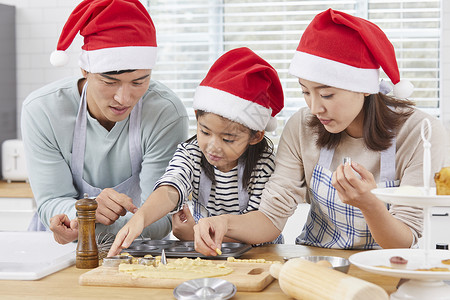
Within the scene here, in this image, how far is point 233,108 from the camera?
5.96 feet

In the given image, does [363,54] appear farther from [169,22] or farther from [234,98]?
[169,22]

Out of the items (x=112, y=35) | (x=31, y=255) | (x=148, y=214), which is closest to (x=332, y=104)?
(x=148, y=214)

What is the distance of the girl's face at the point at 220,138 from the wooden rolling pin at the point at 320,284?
1.96ft

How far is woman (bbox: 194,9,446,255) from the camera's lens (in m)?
1.66

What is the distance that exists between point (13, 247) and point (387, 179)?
1153mm

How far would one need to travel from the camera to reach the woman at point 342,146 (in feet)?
5.44

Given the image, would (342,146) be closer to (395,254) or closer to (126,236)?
(395,254)

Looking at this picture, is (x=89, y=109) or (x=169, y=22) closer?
(x=89, y=109)

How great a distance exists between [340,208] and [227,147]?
408 millimetres

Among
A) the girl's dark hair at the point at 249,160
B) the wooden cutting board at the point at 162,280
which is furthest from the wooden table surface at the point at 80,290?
the girl's dark hair at the point at 249,160

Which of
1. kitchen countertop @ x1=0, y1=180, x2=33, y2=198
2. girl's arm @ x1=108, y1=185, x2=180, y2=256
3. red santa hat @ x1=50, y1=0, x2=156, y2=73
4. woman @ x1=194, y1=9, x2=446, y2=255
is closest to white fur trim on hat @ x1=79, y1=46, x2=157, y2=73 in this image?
red santa hat @ x1=50, y1=0, x2=156, y2=73

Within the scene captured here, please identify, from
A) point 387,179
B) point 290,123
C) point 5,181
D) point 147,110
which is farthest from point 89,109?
point 5,181

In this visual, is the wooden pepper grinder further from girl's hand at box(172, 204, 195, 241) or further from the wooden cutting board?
girl's hand at box(172, 204, 195, 241)

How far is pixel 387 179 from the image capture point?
5.90ft
